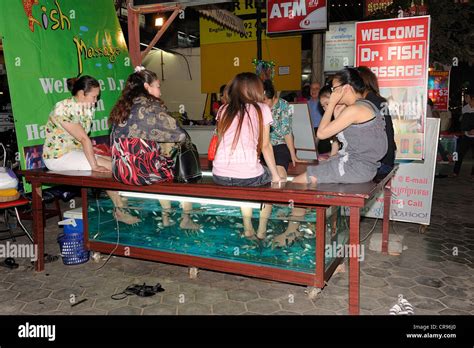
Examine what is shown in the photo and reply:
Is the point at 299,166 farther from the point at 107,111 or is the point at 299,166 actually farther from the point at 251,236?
the point at 107,111

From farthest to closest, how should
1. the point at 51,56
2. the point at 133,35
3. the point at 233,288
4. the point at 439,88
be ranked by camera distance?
the point at 439,88
the point at 133,35
the point at 51,56
the point at 233,288

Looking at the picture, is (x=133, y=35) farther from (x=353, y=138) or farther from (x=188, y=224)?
Result: (x=353, y=138)

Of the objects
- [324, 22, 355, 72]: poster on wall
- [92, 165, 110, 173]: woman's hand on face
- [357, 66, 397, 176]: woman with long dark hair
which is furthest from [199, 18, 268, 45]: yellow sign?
[92, 165, 110, 173]: woman's hand on face

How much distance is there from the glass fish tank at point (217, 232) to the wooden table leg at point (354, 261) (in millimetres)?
443

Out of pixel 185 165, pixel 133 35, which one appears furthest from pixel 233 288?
pixel 133 35

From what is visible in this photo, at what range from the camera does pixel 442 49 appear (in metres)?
8.25

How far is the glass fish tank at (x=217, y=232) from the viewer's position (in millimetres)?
3461

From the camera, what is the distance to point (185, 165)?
3.54 metres

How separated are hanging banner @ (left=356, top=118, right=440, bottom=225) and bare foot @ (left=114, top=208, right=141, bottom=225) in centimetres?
300

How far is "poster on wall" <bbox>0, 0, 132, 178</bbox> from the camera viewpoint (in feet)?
15.3

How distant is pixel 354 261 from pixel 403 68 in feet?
9.85

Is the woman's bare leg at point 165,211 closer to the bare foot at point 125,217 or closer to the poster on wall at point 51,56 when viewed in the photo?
the bare foot at point 125,217

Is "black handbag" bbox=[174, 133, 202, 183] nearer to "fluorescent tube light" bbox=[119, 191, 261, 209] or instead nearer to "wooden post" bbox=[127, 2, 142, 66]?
"fluorescent tube light" bbox=[119, 191, 261, 209]

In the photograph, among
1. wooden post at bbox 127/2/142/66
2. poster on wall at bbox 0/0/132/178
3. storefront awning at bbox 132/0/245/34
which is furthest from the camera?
wooden post at bbox 127/2/142/66
